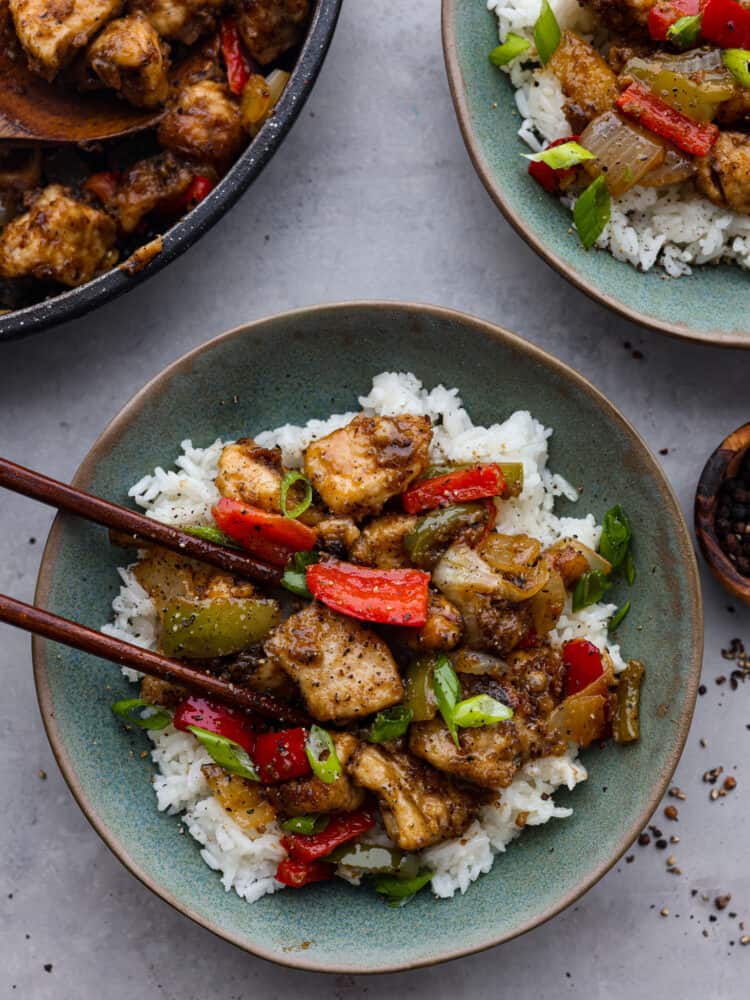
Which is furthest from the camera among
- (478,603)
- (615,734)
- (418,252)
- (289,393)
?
(418,252)

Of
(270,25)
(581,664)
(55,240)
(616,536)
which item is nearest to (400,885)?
(581,664)

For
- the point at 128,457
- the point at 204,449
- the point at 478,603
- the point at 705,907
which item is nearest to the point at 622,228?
the point at 478,603

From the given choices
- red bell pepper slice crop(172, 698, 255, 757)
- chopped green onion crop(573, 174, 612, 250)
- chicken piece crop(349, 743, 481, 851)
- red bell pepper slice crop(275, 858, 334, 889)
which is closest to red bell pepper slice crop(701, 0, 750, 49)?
chopped green onion crop(573, 174, 612, 250)

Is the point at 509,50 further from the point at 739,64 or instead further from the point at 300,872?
the point at 300,872

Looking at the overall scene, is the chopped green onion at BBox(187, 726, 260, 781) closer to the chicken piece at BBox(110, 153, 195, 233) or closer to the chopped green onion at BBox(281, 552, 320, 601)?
the chopped green onion at BBox(281, 552, 320, 601)

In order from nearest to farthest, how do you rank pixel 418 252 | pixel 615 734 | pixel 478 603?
pixel 478 603, pixel 615 734, pixel 418 252

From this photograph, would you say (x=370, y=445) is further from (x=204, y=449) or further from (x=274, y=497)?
(x=204, y=449)

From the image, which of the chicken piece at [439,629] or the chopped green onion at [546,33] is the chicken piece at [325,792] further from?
the chopped green onion at [546,33]
